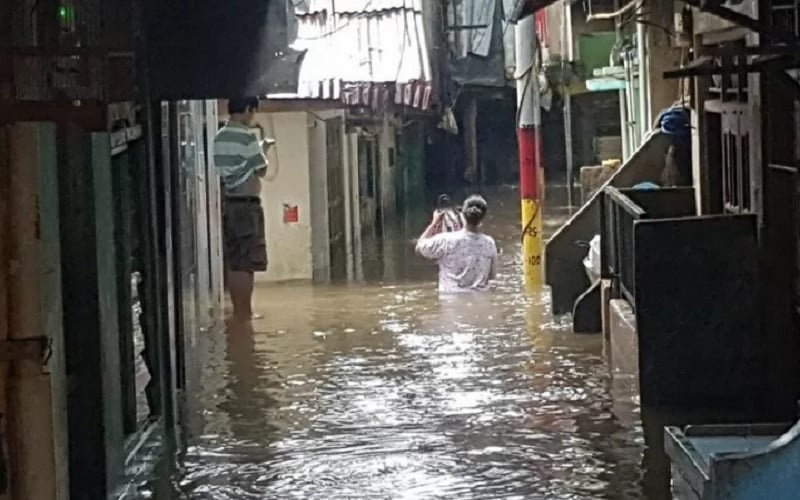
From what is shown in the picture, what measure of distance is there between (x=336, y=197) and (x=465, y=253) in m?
5.91

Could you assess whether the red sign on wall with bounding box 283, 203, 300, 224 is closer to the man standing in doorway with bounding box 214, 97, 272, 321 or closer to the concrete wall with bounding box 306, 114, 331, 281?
the concrete wall with bounding box 306, 114, 331, 281

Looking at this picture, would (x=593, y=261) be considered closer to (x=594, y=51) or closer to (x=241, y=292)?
(x=241, y=292)

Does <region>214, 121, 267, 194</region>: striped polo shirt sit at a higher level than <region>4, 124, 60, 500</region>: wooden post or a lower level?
higher

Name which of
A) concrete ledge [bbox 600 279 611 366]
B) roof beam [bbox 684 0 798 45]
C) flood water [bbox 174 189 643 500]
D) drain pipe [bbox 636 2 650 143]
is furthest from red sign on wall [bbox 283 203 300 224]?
roof beam [bbox 684 0 798 45]

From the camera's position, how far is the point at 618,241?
12.3 metres

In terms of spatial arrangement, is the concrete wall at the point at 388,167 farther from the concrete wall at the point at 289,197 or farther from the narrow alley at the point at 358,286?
the narrow alley at the point at 358,286

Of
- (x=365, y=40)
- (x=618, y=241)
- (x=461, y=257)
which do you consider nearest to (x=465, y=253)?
(x=461, y=257)

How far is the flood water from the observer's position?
28.2 ft

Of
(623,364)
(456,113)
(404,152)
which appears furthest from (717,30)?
(456,113)

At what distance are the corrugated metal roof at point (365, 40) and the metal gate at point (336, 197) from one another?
2.63 metres

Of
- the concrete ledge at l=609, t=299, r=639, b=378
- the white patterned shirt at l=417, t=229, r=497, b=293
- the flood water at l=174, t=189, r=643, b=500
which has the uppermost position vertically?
the white patterned shirt at l=417, t=229, r=497, b=293

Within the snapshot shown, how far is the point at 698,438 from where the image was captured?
5355mm

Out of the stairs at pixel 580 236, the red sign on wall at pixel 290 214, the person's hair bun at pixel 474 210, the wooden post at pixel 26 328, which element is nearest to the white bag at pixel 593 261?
the stairs at pixel 580 236

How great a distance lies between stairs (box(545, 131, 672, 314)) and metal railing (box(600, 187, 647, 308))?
5.13 feet
